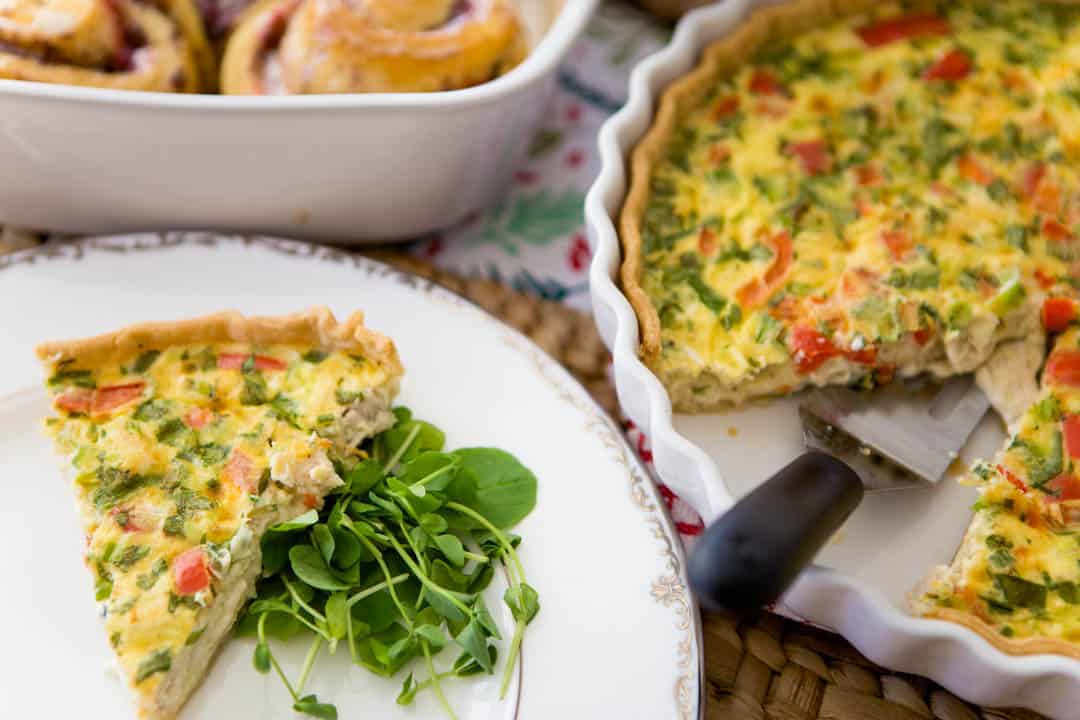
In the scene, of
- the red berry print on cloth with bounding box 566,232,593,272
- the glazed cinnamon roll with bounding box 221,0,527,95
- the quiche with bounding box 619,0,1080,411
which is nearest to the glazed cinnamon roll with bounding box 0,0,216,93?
the glazed cinnamon roll with bounding box 221,0,527,95

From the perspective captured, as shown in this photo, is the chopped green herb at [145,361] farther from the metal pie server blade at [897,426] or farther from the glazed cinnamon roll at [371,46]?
the metal pie server blade at [897,426]

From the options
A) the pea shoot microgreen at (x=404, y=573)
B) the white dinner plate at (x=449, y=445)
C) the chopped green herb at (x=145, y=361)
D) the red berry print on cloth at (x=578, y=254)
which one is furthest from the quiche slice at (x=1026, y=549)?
the chopped green herb at (x=145, y=361)

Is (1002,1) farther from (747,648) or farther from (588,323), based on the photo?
(747,648)

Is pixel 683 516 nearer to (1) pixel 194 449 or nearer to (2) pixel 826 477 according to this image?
(2) pixel 826 477

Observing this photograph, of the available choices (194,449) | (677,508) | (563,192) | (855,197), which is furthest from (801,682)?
(563,192)

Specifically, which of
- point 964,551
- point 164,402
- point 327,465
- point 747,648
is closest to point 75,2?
point 164,402

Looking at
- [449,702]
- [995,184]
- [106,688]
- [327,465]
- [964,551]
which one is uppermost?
[995,184]

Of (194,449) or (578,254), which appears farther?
(578,254)
